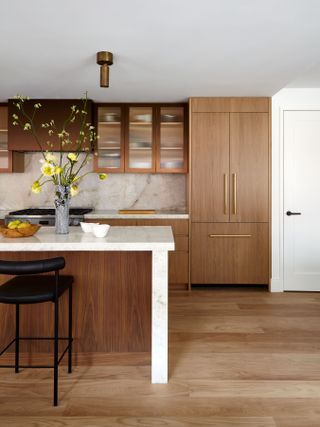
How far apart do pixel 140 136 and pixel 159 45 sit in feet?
6.43

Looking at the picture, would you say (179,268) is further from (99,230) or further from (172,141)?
(99,230)

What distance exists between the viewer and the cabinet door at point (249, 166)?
15.7 feet

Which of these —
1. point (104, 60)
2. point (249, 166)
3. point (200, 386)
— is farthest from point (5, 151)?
point (200, 386)

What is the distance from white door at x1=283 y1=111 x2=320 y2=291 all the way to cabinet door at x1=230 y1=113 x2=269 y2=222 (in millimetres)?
260

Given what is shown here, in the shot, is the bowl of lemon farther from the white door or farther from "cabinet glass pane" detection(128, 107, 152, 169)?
the white door

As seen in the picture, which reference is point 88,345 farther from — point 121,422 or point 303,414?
point 303,414

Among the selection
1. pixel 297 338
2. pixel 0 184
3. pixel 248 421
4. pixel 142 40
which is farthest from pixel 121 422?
pixel 0 184

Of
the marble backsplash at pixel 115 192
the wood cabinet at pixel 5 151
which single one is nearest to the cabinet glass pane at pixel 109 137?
the marble backsplash at pixel 115 192

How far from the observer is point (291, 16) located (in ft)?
8.68

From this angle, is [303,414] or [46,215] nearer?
[303,414]

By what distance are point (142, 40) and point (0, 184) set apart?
3146 mm

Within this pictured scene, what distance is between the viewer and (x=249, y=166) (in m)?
4.80

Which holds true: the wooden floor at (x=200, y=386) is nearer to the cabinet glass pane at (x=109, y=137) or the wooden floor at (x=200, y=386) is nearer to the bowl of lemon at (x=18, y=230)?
the bowl of lemon at (x=18, y=230)

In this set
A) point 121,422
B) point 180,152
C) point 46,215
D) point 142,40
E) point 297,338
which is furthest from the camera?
point 180,152
